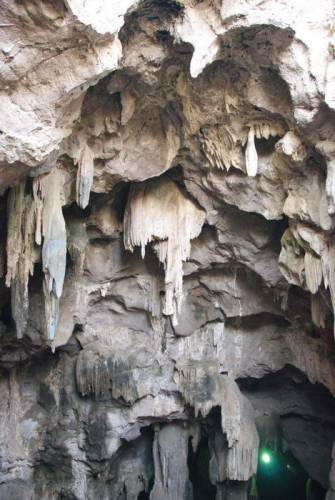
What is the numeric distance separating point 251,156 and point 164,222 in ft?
6.33

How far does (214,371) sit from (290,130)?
15.2 feet

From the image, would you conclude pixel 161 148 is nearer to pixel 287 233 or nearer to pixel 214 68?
pixel 214 68

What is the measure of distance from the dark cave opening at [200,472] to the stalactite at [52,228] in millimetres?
6283

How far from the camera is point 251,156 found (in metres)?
5.57

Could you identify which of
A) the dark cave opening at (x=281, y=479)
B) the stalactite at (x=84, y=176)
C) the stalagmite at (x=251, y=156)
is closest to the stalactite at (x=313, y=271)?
the stalagmite at (x=251, y=156)

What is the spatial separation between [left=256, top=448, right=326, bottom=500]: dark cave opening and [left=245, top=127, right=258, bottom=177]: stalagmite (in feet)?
22.3

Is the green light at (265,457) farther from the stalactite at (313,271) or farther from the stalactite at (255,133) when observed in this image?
the stalactite at (255,133)

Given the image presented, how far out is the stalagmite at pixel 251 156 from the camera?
5.57 metres

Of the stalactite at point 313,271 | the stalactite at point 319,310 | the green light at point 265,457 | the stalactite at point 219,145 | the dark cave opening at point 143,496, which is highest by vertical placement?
the stalactite at point 219,145

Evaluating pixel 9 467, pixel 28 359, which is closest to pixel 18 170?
pixel 28 359

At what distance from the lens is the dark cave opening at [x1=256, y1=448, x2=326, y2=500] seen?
1012cm

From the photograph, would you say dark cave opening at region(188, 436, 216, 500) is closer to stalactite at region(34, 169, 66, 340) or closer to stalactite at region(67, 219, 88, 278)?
stalactite at region(67, 219, 88, 278)

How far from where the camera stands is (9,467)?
26.9ft

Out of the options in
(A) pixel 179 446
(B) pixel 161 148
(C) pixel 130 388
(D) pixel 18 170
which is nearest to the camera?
(D) pixel 18 170
